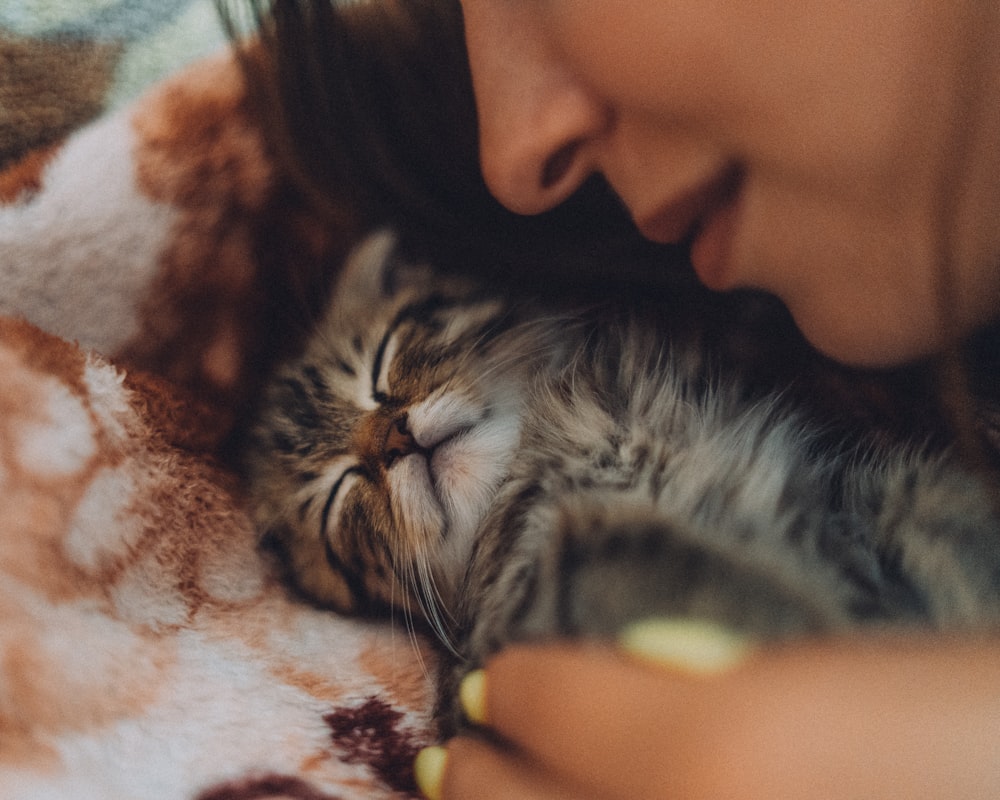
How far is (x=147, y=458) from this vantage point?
93cm

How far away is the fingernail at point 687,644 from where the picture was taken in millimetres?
498

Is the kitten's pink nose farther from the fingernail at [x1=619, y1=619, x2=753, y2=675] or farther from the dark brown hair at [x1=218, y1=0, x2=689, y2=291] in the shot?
the fingernail at [x1=619, y1=619, x2=753, y2=675]

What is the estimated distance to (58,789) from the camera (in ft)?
2.00

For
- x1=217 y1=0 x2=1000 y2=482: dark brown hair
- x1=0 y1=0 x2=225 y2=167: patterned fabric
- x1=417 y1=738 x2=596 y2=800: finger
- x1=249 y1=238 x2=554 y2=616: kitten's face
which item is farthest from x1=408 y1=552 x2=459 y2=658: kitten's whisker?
x1=0 y1=0 x2=225 y2=167: patterned fabric

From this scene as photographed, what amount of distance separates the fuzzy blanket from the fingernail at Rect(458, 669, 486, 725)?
121mm

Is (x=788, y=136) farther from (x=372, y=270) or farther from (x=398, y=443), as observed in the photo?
(x=372, y=270)

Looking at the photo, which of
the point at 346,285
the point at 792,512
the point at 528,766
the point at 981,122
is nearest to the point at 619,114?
the point at 981,122

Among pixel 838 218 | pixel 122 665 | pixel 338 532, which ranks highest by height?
pixel 838 218

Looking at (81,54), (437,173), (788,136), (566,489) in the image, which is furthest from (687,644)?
(81,54)

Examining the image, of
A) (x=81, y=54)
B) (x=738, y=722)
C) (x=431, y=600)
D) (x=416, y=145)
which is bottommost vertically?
(x=431, y=600)

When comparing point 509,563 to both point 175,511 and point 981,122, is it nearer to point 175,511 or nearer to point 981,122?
point 175,511

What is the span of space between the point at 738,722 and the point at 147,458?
746mm

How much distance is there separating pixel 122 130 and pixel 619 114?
0.64m

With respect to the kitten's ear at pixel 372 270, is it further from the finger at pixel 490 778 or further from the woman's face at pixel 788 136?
the finger at pixel 490 778
